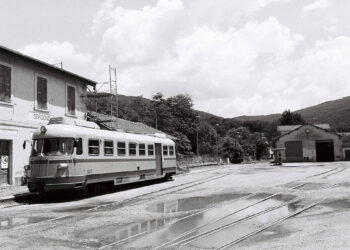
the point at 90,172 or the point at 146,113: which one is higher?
the point at 146,113

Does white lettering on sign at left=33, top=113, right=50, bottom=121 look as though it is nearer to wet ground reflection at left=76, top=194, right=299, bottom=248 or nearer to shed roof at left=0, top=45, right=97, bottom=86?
shed roof at left=0, top=45, right=97, bottom=86

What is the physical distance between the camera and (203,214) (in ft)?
35.7

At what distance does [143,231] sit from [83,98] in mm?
17982

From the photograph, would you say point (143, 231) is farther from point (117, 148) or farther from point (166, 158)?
point (166, 158)

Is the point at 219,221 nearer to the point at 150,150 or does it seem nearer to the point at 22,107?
the point at 150,150

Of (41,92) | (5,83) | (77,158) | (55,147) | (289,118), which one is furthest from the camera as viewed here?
(289,118)

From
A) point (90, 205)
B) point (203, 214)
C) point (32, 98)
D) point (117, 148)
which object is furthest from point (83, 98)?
point (203, 214)

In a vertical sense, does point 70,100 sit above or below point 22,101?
above

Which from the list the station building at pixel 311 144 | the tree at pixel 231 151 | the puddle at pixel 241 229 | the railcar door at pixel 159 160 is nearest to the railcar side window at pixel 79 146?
the railcar door at pixel 159 160

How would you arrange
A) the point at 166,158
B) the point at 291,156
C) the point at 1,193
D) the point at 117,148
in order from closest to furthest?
the point at 1,193 → the point at 117,148 → the point at 166,158 → the point at 291,156

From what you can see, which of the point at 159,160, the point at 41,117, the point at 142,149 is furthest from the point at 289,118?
the point at 41,117

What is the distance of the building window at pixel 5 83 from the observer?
62.1ft

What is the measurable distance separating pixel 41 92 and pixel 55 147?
744 centimetres

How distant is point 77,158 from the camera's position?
1538cm
